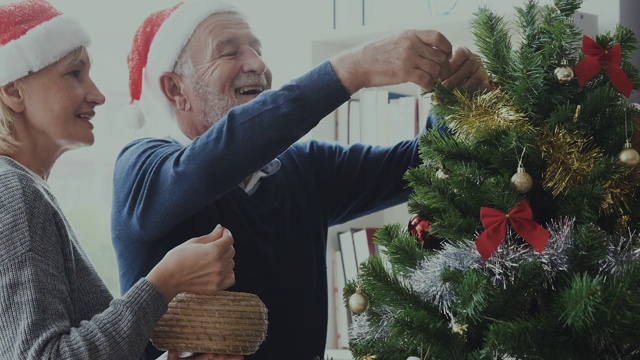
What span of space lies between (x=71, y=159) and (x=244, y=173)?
1.24 meters

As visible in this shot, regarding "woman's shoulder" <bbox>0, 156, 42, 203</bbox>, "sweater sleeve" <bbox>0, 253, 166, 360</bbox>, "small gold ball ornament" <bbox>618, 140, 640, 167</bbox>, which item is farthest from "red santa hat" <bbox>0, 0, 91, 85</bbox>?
"small gold ball ornament" <bbox>618, 140, 640, 167</bbox>

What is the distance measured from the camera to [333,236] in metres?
2.51

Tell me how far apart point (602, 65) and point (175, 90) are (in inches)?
37.7

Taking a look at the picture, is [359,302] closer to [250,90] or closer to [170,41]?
[250,90]

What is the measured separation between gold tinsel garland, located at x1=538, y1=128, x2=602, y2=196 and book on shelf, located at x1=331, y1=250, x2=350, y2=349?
1.45 meters

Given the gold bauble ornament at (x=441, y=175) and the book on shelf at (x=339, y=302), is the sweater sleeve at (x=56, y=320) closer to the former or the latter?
the gold bauble ornament at (x=441, y=175)

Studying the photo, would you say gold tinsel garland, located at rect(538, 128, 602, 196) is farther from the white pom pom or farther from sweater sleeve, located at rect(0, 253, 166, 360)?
the white pom pom

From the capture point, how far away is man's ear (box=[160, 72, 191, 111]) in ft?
5.78

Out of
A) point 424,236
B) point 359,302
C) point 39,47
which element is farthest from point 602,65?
point 39,47

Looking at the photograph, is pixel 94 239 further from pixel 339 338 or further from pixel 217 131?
pixel 217 131

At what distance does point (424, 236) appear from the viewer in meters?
1.14

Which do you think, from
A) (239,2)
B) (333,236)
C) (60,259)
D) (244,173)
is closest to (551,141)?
(244,173)

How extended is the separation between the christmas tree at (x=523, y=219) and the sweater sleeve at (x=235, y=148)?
0.22 meters

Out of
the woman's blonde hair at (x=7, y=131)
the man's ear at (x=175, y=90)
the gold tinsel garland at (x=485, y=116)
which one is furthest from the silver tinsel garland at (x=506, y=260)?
Answer: the man's ear at (x=175, y=90)
